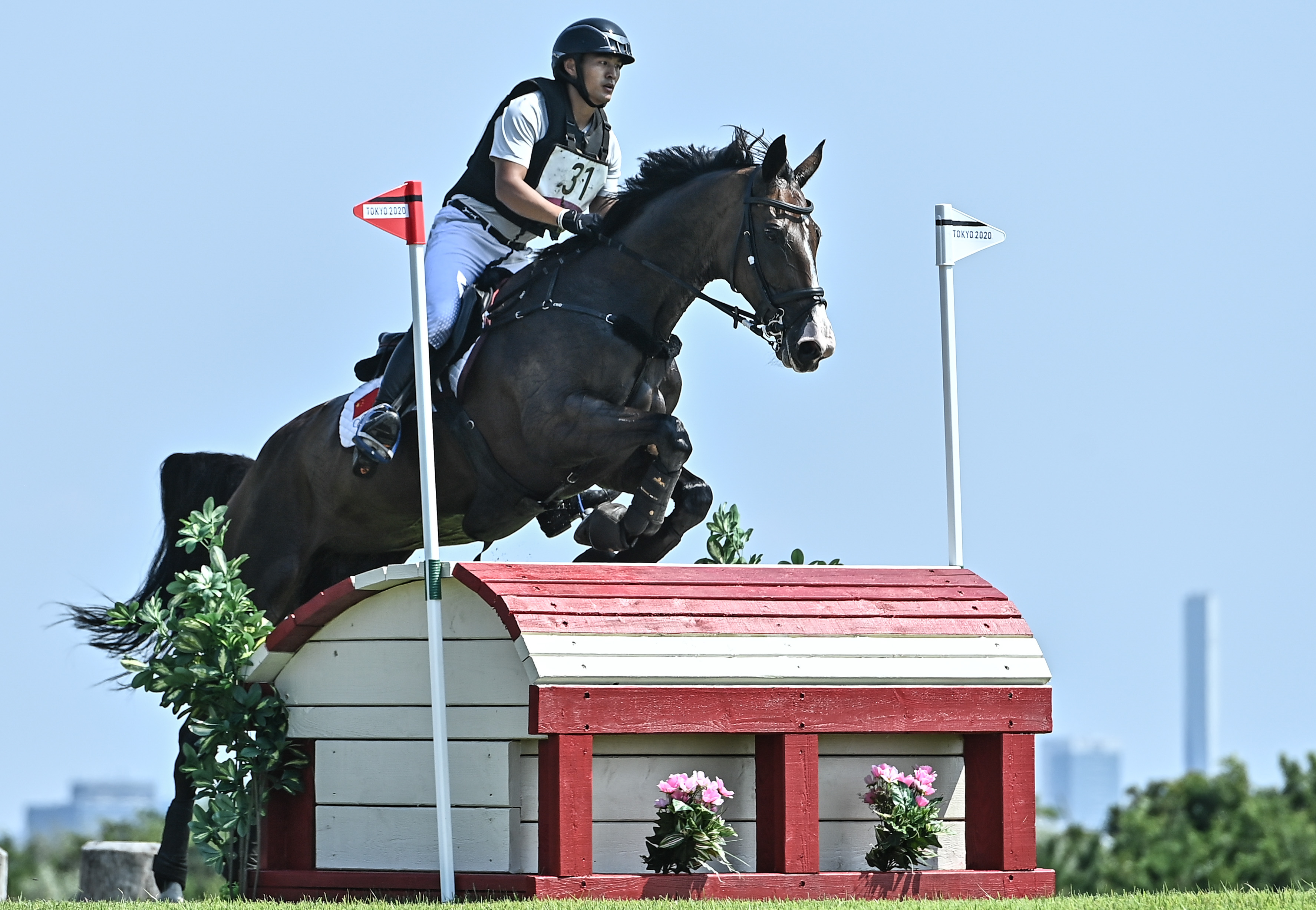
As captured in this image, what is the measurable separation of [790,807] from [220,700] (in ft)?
6.39

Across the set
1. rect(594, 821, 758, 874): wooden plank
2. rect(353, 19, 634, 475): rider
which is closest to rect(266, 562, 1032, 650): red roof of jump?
rect(594, 821, 758, 874): wooden plank

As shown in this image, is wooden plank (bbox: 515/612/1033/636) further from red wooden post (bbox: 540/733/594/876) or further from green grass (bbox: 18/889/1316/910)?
green grass (bbox: 18/889/1316/910)

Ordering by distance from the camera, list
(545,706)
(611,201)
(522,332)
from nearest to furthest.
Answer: (545,706) → (522,332) → (611,201)

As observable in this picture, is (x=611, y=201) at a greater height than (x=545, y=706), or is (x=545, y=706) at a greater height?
(x=611, y=201)

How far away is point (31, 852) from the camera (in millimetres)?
20172

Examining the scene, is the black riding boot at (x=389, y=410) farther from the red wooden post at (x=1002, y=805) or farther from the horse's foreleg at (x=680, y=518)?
the red wooden post at (x=1002, y=805)

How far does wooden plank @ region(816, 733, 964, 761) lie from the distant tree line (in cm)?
1267

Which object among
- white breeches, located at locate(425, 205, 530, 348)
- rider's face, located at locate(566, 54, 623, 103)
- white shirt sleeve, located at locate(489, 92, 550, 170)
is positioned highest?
rider's face, located at locate(566, 54, 623, 103)

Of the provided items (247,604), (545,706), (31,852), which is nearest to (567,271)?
(247,604)

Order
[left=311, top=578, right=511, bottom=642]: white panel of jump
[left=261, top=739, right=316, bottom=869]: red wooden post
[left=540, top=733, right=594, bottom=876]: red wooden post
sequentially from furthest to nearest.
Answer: [left=261, top=739, right=316, bottom=869]: red wooden post < [left=311, top=578, right=511, bottom=642]: white panel of jump < [left=540, top=733, right=594, bottom=876]: red wooden post

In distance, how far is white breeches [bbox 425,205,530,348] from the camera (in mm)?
7355

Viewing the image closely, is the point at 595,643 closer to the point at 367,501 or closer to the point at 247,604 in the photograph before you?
the point at 247,604

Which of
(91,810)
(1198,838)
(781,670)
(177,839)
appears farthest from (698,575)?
(91,810)

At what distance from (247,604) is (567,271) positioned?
5.41ft
